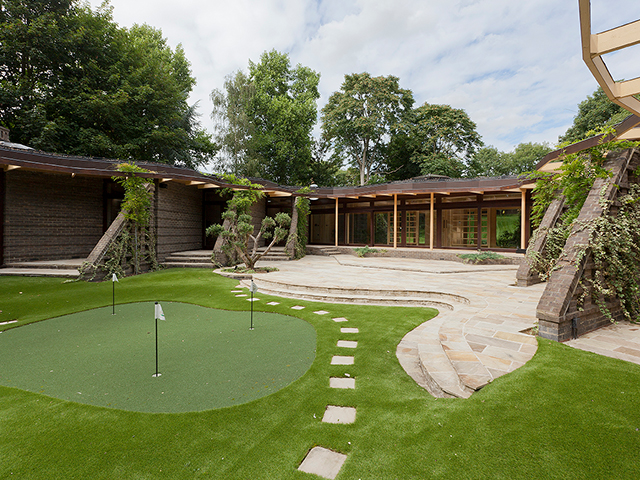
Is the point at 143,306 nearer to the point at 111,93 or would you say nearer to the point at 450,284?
the point at 450,284

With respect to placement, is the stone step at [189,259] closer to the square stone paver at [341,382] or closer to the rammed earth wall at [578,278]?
the square stone paver at [341,382]

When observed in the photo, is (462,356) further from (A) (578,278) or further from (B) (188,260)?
(B) (188,260)

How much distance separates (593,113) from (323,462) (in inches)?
1118

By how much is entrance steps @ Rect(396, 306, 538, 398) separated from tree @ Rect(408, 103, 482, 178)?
21.0 m

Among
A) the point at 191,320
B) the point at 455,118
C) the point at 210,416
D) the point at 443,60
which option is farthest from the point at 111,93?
the point at 455,118

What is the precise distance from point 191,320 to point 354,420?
3.51 meters

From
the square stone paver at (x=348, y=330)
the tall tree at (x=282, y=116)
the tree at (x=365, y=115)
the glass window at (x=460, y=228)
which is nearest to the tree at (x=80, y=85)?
the tall tree at (x=282, y=116)

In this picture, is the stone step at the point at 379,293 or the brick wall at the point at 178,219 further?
the brick wall at the point at 178,219

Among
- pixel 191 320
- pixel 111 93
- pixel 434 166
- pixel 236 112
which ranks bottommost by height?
pixel 191 320

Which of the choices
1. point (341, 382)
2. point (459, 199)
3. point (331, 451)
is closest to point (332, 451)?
point (331, 451)

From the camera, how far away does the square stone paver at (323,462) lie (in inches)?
67.5

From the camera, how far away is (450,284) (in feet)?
23.2

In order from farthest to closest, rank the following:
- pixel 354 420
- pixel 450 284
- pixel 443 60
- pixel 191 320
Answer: pixel 443 60
pixel 450 284
pixel 191 320
pixel 354 420

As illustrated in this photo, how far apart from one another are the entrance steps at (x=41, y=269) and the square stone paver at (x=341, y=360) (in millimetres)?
8109
